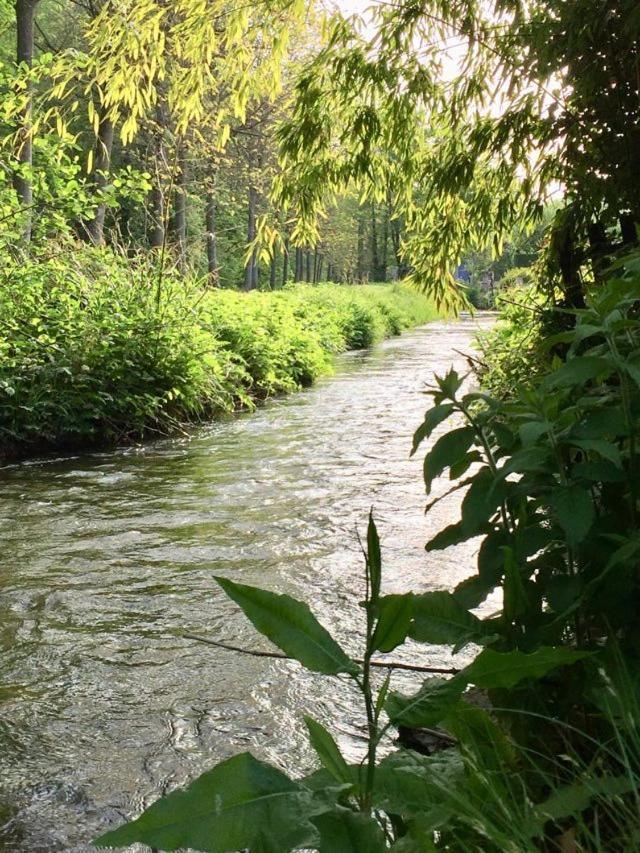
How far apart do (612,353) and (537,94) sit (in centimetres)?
280

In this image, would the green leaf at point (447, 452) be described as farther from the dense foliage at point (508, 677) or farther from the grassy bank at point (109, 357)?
the grassy bank at point (109, 357)

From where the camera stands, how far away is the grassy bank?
742 cm

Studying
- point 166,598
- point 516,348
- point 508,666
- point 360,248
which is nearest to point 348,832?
point 508,666

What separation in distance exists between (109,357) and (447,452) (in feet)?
22.6

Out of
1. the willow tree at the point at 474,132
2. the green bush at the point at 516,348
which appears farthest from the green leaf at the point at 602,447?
the green bush at the point at 516,348

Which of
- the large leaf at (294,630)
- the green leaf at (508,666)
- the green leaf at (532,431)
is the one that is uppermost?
the green leaf at (532,431)

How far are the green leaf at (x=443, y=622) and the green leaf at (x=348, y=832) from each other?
522mm

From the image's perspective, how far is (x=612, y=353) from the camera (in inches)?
60.8

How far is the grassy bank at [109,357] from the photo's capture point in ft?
24.3

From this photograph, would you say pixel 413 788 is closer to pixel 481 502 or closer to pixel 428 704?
pixel 428 704

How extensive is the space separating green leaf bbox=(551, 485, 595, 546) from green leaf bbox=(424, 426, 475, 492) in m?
0.22

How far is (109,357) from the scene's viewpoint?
8.12 m

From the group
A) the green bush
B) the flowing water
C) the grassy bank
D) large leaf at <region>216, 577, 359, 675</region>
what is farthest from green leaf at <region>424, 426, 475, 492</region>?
the grassy bank

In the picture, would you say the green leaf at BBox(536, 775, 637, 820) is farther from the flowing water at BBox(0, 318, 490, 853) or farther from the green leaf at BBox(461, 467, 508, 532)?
the flowing water at BBox(0, 318, 490, 853)
